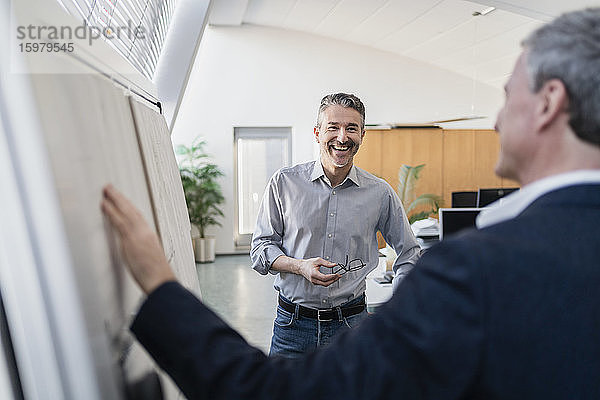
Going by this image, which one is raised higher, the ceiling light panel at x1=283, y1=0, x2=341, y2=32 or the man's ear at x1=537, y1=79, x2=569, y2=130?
the ceiling light panel at x1=283, y1=0, x2=341, y2=32

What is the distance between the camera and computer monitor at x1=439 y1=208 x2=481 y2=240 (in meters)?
4.02

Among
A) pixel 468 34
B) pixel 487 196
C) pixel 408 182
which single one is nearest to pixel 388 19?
pixel 468 34

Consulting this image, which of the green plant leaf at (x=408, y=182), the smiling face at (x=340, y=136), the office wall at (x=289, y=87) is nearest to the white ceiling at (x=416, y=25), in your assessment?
the office wall at (x=289, y=87)

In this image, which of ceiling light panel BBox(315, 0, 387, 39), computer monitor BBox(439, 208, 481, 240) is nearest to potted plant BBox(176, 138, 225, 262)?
ceiling light panel BBox(315, 0, 387, 39)

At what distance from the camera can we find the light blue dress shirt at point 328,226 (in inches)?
92.2

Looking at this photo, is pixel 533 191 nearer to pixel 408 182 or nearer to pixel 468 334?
pixel 468 334

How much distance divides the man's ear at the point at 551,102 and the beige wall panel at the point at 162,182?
664 mm

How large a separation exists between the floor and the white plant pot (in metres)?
0.16

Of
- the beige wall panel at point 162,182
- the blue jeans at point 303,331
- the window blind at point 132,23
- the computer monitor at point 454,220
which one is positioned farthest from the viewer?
the computer monitor at point 454,220

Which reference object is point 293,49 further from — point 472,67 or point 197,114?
point 472,67

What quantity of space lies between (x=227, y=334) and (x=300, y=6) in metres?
8.38

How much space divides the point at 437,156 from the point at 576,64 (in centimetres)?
872

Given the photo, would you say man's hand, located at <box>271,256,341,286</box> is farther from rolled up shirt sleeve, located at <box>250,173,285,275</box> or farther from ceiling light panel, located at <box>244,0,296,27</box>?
ceiling light panel, located at <box>244,0,296,27</box>

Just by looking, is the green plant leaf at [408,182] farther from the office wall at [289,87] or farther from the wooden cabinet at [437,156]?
the office wall at [289,87]
